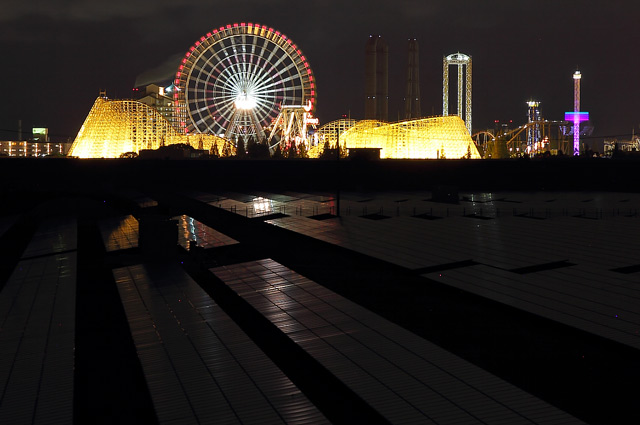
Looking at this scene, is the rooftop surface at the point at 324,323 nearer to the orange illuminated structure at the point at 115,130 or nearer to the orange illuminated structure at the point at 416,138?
the orange illuminated structure at the point at 115,130

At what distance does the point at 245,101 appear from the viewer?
337 ft

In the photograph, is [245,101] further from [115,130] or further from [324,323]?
[324,323]

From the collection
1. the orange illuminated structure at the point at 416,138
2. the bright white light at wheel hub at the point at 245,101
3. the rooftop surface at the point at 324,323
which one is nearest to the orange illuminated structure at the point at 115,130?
the bright white light at wheel hub at the point at 245,101

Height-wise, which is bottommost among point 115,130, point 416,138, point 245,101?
point 416,138

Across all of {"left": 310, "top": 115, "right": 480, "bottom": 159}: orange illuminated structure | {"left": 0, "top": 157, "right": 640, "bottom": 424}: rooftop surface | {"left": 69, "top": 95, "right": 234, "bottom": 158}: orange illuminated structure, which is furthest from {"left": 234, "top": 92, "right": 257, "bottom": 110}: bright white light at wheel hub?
{"left": 0, "top": 157, "right": 640, "bottom": 424}: rooftop surface

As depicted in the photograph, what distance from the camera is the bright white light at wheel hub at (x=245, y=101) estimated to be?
335ft

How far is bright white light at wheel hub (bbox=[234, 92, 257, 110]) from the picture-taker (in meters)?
102

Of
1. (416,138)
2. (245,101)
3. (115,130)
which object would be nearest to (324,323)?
(245,101)

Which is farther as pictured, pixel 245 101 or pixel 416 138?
pixel 416 138

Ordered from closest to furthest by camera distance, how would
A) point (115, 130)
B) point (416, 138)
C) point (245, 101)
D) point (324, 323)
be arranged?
point (324, 323), point (115, 130), point (245, 101), point (416, 138)

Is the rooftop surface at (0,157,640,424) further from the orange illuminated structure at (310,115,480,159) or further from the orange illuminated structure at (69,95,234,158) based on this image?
the orange illuminated structure at (310,115,480,159)

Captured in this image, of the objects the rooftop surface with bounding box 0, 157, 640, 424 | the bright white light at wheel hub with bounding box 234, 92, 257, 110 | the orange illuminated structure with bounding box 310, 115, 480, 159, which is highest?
the bright white light at wheel hub with bounding box 234, 92, 257, 110

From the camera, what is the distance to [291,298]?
985 inches

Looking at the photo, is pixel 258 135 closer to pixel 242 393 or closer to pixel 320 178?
pixel 320 178
